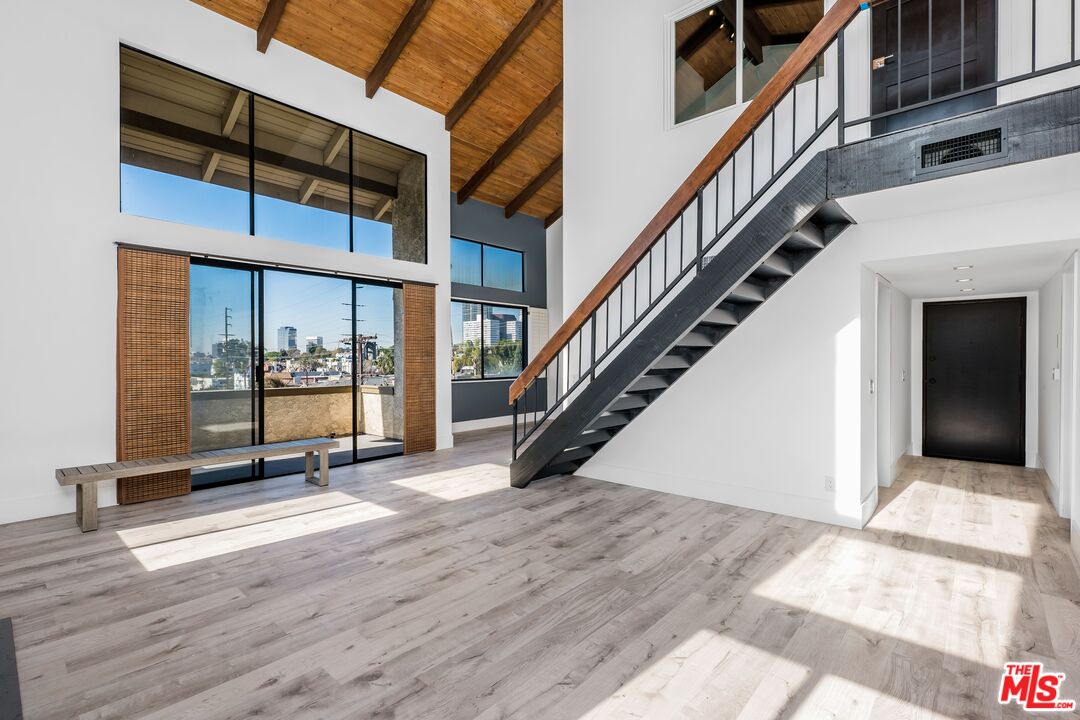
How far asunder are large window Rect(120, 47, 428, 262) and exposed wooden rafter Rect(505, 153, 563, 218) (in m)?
2.88

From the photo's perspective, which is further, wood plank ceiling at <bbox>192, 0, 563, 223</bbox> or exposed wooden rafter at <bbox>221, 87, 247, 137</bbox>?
wood plank ceiling at <bbox>192, 0, 563, 223</bbox>

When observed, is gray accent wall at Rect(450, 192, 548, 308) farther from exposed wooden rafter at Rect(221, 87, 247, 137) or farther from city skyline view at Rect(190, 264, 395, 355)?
exposed wooden rafter at Rect(221, 87, 247, 137)

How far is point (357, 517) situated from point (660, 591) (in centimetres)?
256

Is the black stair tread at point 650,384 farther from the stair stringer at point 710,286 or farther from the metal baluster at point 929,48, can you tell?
the metal baluster at point 929,48

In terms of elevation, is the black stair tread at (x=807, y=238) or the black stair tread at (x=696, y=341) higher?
the black stair tread at (x=807, y=238)

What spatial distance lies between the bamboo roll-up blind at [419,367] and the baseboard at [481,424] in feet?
6.65

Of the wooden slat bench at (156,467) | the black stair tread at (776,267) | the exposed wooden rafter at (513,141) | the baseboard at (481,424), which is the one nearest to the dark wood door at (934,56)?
the black stair tread at (776,267)

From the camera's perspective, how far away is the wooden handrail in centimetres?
310

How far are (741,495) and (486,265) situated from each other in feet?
22.2

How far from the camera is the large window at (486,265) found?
9422 millimetres

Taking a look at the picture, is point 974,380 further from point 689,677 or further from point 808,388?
point 689,677

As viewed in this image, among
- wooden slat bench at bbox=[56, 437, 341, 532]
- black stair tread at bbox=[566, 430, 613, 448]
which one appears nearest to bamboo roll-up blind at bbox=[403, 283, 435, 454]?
wooden slat bench at bbox=[56, 437, 341, 532]

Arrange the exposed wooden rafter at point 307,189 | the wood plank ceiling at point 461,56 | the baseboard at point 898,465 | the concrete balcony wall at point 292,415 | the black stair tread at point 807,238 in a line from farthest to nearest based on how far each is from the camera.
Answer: the exposed wooden rafter at point 307,189 → the wood plank ceiling at point 461,56 → the concrete balcony wall at point 292,415 → the baseboard at point 898,465 → the black stair tread at point 807,238

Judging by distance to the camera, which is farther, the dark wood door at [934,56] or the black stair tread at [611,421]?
the black stair tread at [611,421]
